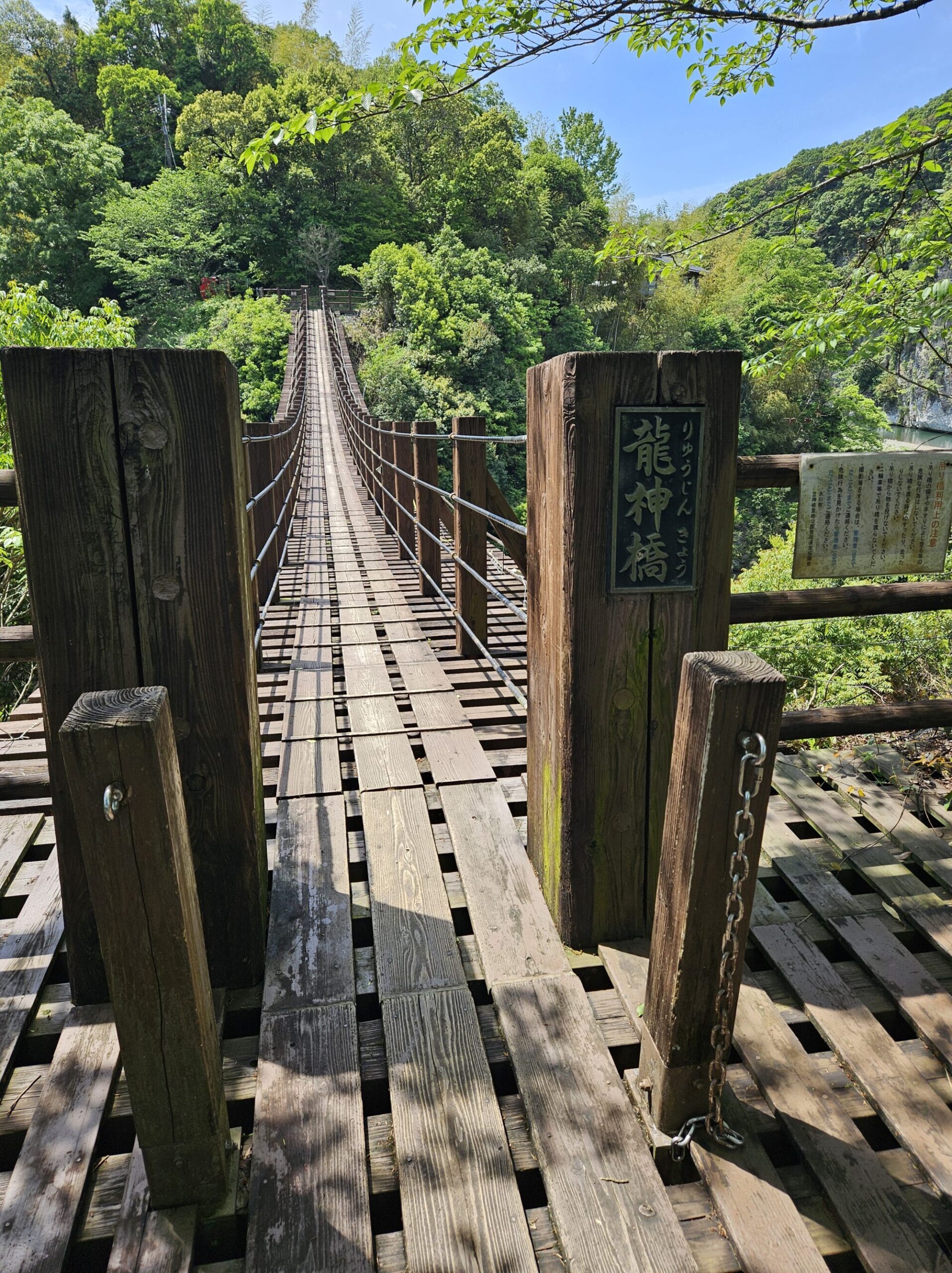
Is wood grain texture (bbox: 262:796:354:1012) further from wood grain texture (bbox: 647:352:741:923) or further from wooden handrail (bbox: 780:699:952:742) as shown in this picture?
wooden handrail (bbox: 780:699:952:742)

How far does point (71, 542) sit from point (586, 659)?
932 mm

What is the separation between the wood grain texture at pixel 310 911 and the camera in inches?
57.6

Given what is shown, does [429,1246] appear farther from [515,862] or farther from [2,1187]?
[515,862]

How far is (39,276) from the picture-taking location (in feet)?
90.2

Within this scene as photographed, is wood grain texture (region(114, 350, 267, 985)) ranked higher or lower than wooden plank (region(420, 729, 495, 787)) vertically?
higher

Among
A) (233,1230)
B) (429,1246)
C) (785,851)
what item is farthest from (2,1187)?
(785,851)

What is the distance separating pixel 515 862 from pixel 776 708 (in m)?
1.03

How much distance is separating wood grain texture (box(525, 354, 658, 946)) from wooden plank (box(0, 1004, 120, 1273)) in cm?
90

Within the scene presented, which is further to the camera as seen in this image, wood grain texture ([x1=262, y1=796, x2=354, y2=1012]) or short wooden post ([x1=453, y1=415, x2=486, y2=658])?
short wooden post ([x1=453, y1=415, x2=486, y2=658])

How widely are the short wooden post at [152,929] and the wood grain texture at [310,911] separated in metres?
0.34

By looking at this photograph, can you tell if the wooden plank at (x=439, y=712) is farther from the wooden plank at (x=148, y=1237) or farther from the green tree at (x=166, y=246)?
the green tree at (x=166, y=246)

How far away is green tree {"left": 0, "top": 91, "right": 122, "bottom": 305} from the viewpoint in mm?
26234

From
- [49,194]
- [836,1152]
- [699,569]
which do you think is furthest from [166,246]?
[836,1152]

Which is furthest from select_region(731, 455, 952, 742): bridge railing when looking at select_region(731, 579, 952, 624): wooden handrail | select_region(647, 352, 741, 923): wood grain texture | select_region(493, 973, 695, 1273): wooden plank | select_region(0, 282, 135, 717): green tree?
select_region(0, 282, 135, 717): green tree
